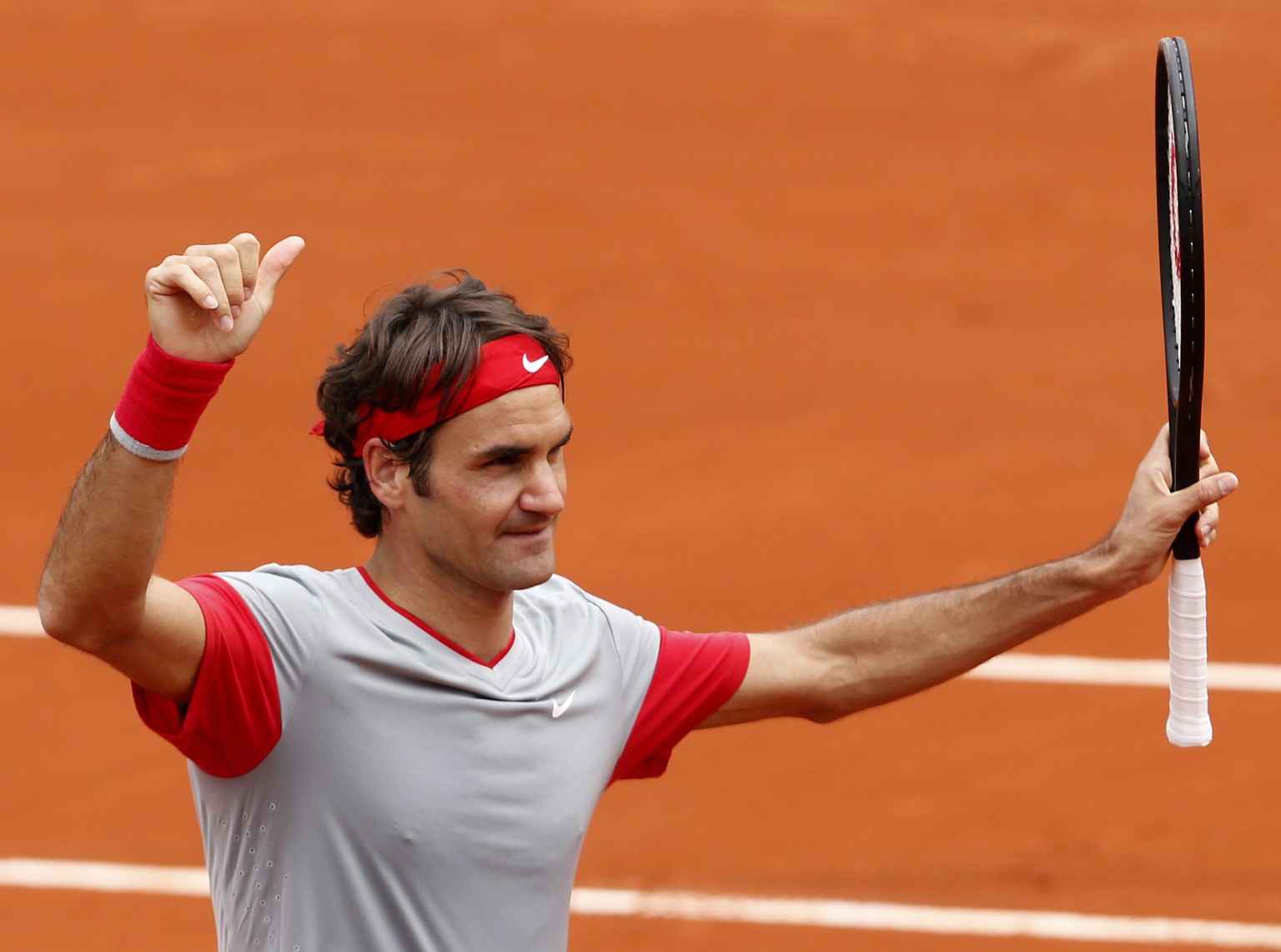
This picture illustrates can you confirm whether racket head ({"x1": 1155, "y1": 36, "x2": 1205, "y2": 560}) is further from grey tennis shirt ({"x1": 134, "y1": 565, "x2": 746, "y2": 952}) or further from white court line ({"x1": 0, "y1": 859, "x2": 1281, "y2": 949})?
white court line ({"x1": 0, "y1": 859, "x2": 1281, "y2": 949})

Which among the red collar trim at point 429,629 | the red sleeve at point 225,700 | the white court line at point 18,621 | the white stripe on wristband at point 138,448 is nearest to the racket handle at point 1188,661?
the red collar trim at point 429,629

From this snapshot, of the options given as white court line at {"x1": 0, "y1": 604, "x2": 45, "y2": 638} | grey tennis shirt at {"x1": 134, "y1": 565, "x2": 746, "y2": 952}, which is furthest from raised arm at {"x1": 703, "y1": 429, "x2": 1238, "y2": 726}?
white court line at {"x1": 0, "y1": 604, "x2": 45, "y2": 638}

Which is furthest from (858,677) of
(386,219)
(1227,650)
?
(386,219)

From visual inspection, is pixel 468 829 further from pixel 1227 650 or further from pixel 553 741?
pixel 1227 650

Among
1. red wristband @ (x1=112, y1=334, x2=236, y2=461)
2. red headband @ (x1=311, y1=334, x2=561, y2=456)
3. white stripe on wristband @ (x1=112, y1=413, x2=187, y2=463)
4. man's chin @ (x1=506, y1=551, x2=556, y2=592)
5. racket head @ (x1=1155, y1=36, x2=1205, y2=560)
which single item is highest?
racket head @ (x1=1155, y1=36, x2=1205, y2=560)

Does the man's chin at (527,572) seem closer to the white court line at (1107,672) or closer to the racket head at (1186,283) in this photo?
the racket head at (1186,283)

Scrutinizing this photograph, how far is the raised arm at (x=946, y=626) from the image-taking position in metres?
4.59

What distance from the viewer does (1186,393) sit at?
4574mm

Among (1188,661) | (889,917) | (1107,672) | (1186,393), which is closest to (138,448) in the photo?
(1186,393)

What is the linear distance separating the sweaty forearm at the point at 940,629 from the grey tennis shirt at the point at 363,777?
965mm

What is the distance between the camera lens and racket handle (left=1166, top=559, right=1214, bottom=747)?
15.5ft

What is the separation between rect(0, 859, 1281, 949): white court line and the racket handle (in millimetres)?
4243

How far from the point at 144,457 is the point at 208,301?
353 millimetres

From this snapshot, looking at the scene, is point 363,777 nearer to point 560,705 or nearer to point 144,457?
point 560,705
